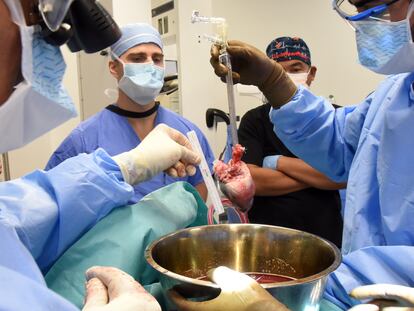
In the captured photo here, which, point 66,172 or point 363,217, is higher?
point 66,172

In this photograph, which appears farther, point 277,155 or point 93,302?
point 277,155

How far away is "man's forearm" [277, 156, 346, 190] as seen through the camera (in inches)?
63.3

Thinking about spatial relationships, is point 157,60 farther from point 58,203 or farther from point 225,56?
point 58,203

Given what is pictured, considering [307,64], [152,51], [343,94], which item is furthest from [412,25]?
[343,94]

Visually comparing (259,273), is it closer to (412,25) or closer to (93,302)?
(93,302)

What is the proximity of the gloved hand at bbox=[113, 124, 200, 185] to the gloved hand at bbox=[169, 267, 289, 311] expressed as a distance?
0.45 m

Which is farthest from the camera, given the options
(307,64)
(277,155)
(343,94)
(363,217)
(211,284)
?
(343,94)

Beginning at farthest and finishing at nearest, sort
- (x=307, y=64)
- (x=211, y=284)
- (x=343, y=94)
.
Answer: (x=343, y=94) → (x=307, y=64) → (x=211, y=284)

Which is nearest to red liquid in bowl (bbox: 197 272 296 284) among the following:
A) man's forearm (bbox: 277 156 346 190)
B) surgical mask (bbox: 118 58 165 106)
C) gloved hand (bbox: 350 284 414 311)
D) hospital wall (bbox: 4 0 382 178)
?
gloved hand (bbox: 350 284 414 311)

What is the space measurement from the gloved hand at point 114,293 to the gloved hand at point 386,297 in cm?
34

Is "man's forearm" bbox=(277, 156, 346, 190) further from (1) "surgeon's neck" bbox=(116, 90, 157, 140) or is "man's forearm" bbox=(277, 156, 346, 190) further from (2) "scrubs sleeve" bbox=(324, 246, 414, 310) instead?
(2) "scrubs sleeve" bbox=(324, 246, 414, 310)

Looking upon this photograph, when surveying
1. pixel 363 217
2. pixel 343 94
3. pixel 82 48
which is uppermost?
pixel 82 48

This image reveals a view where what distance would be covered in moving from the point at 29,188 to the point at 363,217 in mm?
781

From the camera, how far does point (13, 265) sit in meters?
0.59
